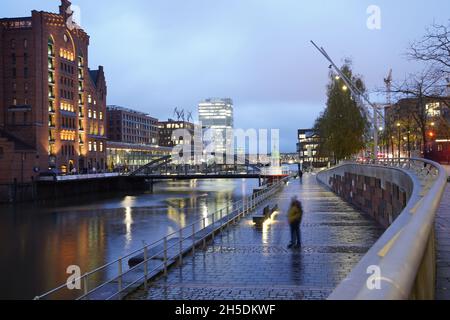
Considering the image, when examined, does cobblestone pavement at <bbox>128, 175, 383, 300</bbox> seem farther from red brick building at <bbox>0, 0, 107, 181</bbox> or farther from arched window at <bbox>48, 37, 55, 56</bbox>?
arched window at <bbox>48, 37, 55, 56</bbox>

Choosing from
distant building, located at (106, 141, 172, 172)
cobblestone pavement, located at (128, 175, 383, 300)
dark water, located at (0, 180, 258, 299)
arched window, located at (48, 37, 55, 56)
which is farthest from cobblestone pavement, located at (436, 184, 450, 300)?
distant building, located at (106, 141, 172, 172)

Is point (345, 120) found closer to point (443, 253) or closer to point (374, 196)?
point (374, 196)

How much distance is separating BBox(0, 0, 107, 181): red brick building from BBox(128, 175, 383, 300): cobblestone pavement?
69.0 metres

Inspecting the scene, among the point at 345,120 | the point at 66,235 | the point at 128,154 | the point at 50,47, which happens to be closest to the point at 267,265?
the point at 66,235

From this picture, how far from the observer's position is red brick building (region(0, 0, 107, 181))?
303ft

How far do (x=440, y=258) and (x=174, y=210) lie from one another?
55979mm

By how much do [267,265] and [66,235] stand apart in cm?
3037

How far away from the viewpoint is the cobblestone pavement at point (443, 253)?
6.14 meters

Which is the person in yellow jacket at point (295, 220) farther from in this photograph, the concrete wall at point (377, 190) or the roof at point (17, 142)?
the roof at point (17, 142)

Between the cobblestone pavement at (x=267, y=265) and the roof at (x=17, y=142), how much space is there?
68.5 meters

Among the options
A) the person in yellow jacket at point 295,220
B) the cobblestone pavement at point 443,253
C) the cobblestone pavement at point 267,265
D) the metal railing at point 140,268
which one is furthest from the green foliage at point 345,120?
the cobblestone pavement at point 443,253
